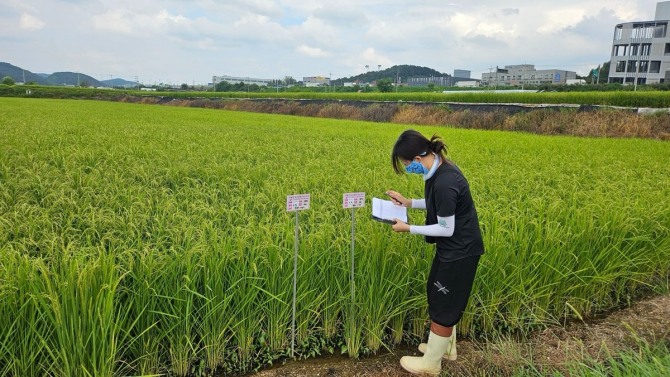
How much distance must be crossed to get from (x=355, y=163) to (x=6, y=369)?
6.01 m

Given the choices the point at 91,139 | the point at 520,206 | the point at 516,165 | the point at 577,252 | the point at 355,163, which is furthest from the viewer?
the point at 91,139

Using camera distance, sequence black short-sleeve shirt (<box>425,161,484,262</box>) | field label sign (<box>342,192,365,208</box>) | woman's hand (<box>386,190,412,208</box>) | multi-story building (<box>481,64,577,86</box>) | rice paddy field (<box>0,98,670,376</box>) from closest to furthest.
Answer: rice paddy field (<box>0,98,670,376</box>)
black short-sleeve shirt (<box>425,161,484,262</box>)
field label sign (<box>342,192,365,208</box>)
woman's hand (<box>386,190,412,208</box>)
multi-story building (<box>481,64,577,86</box>)

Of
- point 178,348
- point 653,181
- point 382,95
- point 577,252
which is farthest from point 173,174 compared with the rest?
point 382,95

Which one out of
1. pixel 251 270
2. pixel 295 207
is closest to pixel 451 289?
pixel 295 207

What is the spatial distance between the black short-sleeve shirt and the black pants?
5cm

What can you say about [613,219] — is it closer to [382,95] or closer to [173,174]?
[173,174]

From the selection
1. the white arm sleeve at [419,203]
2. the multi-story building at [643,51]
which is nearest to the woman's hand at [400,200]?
the white arm sleeve at [419,203]

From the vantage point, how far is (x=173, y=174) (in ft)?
20.3

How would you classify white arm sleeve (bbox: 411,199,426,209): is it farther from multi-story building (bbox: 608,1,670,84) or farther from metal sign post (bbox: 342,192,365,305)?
multi-story building (bbox: 608,1,670,84)

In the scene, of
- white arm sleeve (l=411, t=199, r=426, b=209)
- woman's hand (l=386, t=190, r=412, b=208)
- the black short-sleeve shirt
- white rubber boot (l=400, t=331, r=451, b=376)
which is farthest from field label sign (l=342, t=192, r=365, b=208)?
white rubber boot (l=400, t=331, r=451, b=376)

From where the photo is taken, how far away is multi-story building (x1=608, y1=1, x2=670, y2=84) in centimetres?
4703

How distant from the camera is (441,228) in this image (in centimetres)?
259

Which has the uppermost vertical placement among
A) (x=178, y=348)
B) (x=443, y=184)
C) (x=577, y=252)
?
(x=443, y=184)

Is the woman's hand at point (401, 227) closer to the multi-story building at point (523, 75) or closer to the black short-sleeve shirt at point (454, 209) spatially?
the black short-sleeve shirt at point (454, 209)
